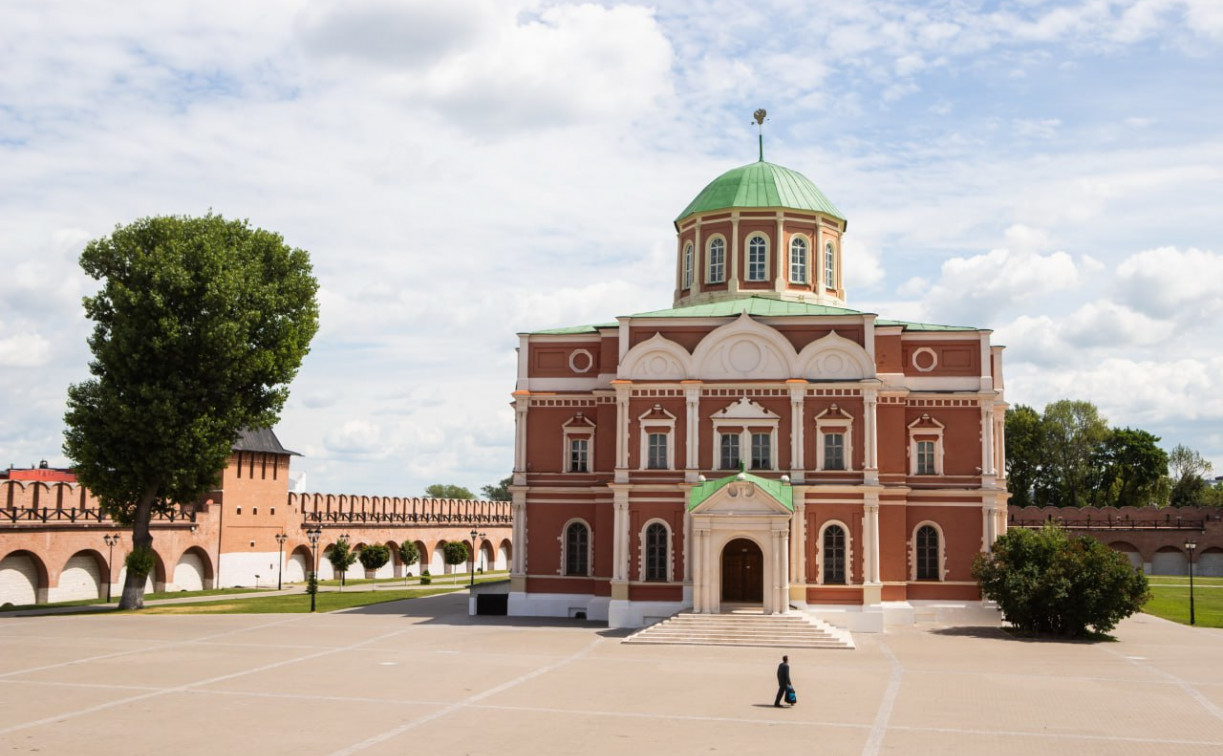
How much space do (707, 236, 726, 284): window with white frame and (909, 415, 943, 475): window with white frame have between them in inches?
376

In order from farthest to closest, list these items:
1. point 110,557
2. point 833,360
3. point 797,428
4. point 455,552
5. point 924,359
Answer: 1. point 455,552
2. point 110,557
3. point 924,359
4. point 833,360
5. point 797,428

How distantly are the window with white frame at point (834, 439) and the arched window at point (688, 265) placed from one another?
9514 millimetres

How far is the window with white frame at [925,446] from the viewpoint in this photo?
39.4 metres

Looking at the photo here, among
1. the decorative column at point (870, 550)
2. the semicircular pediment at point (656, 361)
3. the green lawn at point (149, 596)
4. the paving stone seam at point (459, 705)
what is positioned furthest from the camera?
the green lawn at point (149, 596)

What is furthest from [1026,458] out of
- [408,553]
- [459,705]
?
[459,705]

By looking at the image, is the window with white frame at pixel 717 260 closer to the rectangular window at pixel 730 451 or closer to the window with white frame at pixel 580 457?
the rectangular window at pixel 730 451

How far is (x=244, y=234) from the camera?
1703 inches

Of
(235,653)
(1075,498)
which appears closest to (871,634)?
(235,653)

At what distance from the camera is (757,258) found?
143ft

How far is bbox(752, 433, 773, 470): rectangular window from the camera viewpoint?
126 ft

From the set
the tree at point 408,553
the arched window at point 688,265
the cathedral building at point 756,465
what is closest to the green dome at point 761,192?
the arched window at point 688,265

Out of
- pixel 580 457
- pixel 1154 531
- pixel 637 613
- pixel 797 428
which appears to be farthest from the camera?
pixel 1154 531

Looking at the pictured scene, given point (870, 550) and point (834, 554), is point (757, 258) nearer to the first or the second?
point (834, 554)

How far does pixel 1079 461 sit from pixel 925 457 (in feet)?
180
